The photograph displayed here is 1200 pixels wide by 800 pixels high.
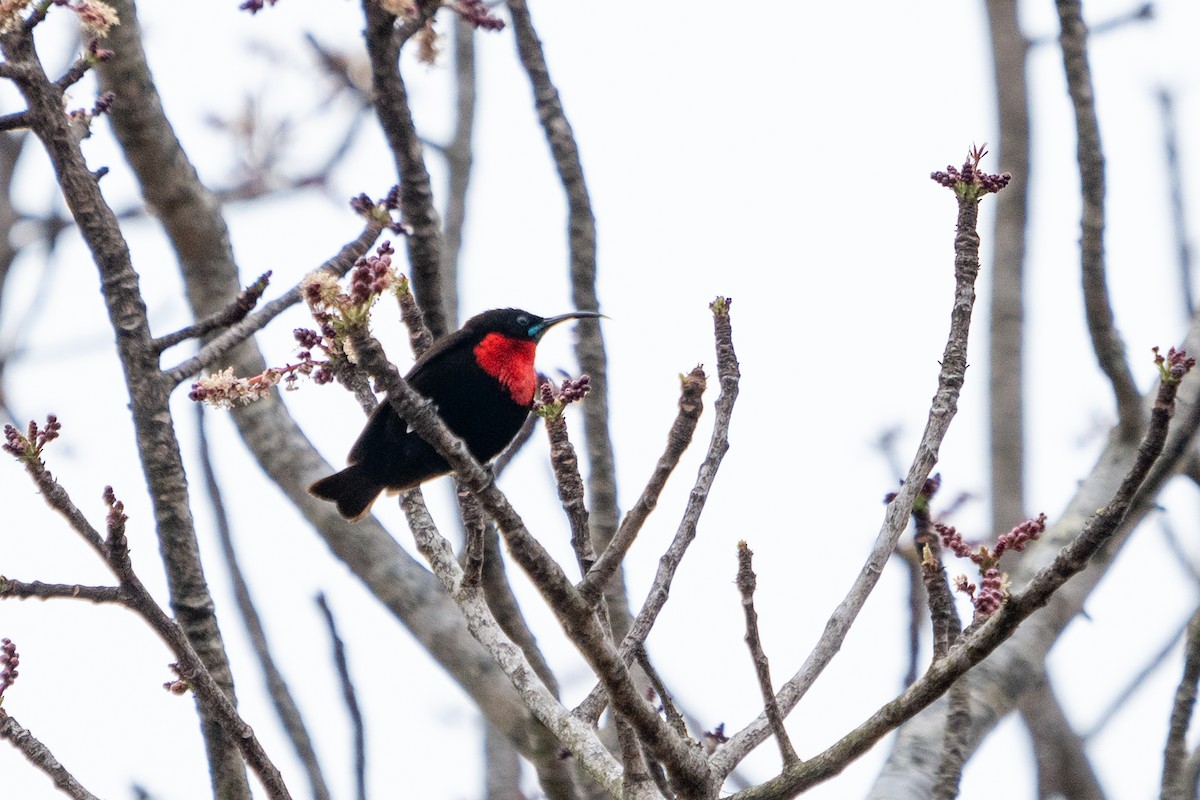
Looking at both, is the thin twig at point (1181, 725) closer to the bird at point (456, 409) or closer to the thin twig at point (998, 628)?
the thin twig at point (998, 628)

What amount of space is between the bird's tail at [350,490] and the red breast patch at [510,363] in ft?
1.72

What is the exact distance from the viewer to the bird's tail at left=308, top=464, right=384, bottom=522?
4410 millimetres

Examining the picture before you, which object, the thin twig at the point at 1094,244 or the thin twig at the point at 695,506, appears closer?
the thin twig at the point at 695,506

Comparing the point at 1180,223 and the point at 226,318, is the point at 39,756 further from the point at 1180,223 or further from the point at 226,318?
the point at 1180,223

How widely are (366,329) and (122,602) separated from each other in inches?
32.9

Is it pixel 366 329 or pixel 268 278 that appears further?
pixel 268 278

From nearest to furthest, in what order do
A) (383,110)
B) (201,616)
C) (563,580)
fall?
(563,580), (201,616), (383,110)

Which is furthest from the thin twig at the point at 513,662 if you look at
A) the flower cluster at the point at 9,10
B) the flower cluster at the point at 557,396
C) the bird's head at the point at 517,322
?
the flower cluster at the point at 9,10

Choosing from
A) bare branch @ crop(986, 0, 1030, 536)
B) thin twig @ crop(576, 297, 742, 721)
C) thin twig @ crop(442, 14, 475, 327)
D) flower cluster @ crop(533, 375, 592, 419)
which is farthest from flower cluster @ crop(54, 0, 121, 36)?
bare branch @ crop(986, 0, 1030, 536)

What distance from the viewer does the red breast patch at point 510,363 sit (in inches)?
180

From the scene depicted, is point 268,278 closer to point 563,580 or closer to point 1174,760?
point 563,580

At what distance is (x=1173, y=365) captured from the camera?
2158 mm

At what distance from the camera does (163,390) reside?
11.0ft

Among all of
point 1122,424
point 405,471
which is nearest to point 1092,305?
point 1122,424
